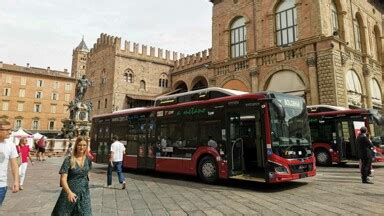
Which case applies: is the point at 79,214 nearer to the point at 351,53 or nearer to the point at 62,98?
the point at 351,53

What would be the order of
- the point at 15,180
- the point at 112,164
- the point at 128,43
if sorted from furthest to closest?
the point at 128,43, the point at 112,164, the point at 15,180

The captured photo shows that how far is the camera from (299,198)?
6.20 meters

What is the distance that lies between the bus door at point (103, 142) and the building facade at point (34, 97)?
3971 cm

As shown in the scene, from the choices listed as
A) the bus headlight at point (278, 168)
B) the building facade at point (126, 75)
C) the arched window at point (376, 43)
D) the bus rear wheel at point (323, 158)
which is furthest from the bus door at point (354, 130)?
the building facade at point (126, 75)

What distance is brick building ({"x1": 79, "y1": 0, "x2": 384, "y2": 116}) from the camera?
1719 centimetres

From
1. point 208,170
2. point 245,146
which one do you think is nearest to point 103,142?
point 208,170

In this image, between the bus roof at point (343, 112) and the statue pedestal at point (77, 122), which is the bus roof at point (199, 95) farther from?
the statue pedestal at point (77, 122)

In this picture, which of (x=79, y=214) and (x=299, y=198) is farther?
(x=299, y=198)

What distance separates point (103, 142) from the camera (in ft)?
40.4

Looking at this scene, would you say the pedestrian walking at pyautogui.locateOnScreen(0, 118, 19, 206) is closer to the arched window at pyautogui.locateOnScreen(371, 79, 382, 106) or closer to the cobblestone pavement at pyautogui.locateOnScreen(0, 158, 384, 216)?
the cobblestone pavement at pyautogui.locateOnScreen(0, 158, 384, 216)

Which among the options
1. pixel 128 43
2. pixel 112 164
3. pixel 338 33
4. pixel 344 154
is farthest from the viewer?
pixel 128 43

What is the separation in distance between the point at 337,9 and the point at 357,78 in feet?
16.0

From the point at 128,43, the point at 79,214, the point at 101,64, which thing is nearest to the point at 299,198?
the point at 79,214

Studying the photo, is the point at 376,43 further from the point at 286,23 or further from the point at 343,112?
the point at 343,112
